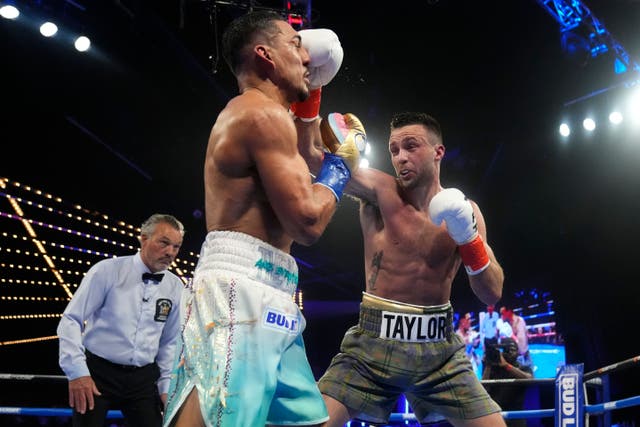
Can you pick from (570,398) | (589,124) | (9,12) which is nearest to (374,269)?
(570,398)

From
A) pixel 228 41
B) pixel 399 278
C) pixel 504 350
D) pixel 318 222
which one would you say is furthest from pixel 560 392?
pixel 504 350

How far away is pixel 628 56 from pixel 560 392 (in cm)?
542

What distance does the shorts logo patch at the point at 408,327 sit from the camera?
243 centimetres

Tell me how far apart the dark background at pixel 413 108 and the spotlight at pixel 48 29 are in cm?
11

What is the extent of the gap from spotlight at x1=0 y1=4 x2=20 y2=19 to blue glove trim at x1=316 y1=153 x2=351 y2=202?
419cm

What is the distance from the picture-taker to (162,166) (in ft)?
28.1

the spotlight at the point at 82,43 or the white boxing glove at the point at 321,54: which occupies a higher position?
the spotlight at the point at 82,43

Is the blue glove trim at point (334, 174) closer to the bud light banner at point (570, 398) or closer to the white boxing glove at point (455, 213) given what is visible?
the white boxing glove at point (455, 213)

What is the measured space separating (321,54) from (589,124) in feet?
24.5

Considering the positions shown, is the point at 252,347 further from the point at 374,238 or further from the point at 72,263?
the point at 72,263

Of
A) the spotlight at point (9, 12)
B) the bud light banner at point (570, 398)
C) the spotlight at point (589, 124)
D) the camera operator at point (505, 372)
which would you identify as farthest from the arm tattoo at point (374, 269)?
the spotlight at point (589, 124)

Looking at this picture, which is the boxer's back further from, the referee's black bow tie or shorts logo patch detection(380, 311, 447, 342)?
the referee's black bow tie

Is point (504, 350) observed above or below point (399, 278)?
above

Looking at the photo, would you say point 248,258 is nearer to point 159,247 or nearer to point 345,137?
point 345,137
